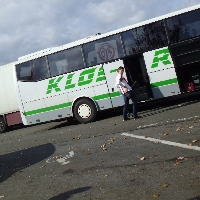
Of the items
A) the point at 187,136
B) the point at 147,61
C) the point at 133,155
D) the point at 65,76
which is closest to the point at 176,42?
the point at 147,61

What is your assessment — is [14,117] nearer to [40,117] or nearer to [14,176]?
[40,117]

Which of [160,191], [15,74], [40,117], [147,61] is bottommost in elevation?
[160,191]

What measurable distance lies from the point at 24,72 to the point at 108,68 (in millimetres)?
3940

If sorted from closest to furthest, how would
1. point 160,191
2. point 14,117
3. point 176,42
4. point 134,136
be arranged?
point 160,191
point 134,136
point 176,42
point 14,117

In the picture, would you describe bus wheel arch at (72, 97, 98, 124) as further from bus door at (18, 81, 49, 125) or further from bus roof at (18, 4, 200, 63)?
bus roof at (18, 4, 200, 63)

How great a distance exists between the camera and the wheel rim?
1255cm

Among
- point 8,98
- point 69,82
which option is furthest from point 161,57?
point 8,98

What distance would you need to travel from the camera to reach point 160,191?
400 centimetres

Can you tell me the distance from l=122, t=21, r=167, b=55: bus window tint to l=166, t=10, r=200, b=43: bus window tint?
1.05 feet

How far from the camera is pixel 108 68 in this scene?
1224 centimetres

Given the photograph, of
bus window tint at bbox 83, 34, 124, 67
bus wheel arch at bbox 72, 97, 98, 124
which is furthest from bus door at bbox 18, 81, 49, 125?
bus window tint at bbox 83, 34, 124, 67

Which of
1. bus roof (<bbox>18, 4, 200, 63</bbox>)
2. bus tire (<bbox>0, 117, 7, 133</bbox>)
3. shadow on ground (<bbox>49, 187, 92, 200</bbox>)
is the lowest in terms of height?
shadow on ground (<bbox>49, 187, 92, 200</bbox>)

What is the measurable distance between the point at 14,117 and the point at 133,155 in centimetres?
1296

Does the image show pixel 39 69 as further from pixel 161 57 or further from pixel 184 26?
pixel 184 26
